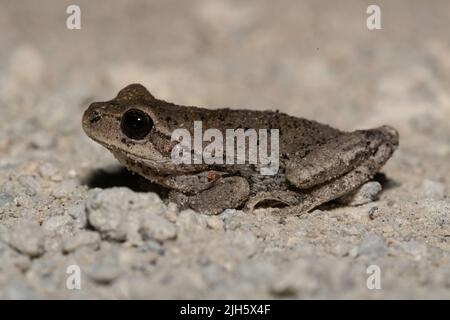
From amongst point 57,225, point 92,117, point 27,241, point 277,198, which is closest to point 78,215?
Answer: point 57,225

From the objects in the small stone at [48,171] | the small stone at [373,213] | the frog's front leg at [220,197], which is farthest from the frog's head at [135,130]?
the small stone at [373,213]

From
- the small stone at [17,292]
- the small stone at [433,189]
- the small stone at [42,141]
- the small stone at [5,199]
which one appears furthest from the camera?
the small stone at [42,141]

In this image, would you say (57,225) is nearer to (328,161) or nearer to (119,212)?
(119,212)

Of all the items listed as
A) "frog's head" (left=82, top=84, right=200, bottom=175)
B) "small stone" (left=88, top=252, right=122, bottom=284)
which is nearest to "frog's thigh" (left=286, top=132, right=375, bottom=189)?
"frog's head" (left=82, top=84, right=200, bottom=175)

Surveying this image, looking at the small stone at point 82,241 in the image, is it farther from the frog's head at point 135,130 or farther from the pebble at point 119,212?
the frog's head at point 135,130

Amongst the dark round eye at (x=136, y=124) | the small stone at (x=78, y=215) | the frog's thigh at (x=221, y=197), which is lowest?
the small stone at (x=78, y=215)

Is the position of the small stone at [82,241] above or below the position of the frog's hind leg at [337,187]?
below
